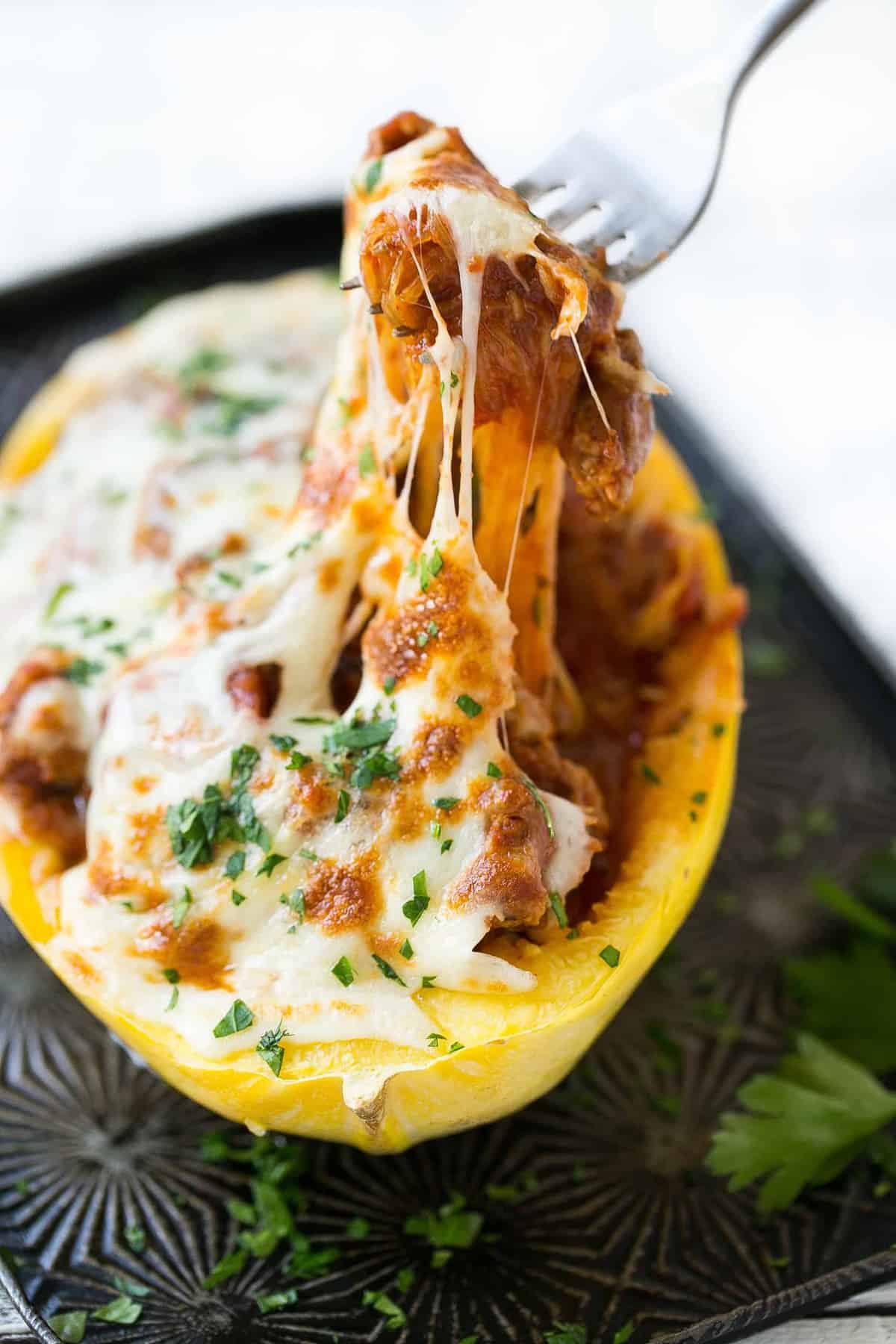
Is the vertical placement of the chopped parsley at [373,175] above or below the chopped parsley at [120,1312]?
above

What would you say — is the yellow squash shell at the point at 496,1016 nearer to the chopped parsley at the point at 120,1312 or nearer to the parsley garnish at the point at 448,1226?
the parsley garnish at the point at 448,1226

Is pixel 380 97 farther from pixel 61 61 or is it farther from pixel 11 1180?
pixel 11 1180

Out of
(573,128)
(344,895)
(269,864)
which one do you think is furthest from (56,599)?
(573,128)

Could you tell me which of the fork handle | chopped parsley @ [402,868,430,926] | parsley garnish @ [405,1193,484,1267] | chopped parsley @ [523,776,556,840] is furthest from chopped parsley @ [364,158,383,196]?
parsley garnish @ [405,1193,484,1267]

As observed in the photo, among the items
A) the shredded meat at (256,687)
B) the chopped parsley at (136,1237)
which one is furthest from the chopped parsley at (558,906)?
the chopped parsley at (136,1237)

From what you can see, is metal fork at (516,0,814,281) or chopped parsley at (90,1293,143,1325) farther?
metal fork at (516,0,814,281)

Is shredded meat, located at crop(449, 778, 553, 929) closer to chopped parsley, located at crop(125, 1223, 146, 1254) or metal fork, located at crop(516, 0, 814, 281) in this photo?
chopped parsley, located at crop(125, 1223, 146, 1254)
